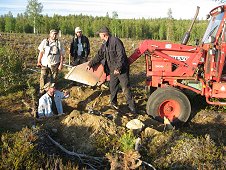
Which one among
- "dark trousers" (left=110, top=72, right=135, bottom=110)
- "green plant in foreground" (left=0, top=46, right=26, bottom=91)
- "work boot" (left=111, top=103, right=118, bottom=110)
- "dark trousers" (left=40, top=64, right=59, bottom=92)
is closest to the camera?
"dark trousers" (left=110, top=72, right=135, bottom=110)

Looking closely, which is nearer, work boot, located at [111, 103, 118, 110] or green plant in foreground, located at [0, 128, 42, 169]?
green plant in foreground, located at [0, 128, 42, 169]

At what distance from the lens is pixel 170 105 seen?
7312mm

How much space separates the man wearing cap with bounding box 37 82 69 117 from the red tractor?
1035 millimetres

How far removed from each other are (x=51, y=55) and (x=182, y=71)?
3166 millimetres

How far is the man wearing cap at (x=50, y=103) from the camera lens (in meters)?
6.97

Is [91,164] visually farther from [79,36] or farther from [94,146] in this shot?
[79,36]

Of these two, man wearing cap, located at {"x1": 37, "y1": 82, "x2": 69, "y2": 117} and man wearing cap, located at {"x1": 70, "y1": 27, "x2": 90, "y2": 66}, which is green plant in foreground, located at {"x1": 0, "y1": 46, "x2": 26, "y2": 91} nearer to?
man wearing cap, located at {"x1": 70, "y1": 27, "x2": 90, "y2": 66}

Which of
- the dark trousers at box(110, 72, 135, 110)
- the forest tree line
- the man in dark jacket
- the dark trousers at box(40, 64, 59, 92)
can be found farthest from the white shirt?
the forest tree line

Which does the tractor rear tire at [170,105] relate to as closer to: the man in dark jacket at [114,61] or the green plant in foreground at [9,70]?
the man in dark jacket at [114,61]

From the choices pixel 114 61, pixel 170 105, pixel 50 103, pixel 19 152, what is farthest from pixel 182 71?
pixel 19 152

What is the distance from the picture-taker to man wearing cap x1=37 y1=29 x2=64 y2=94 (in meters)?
7.91

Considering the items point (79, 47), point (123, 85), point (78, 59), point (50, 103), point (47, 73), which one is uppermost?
point (79, 47)

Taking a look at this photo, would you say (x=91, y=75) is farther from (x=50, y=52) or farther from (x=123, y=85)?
(x=50, y=52)

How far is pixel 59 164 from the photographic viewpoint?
172 inches
